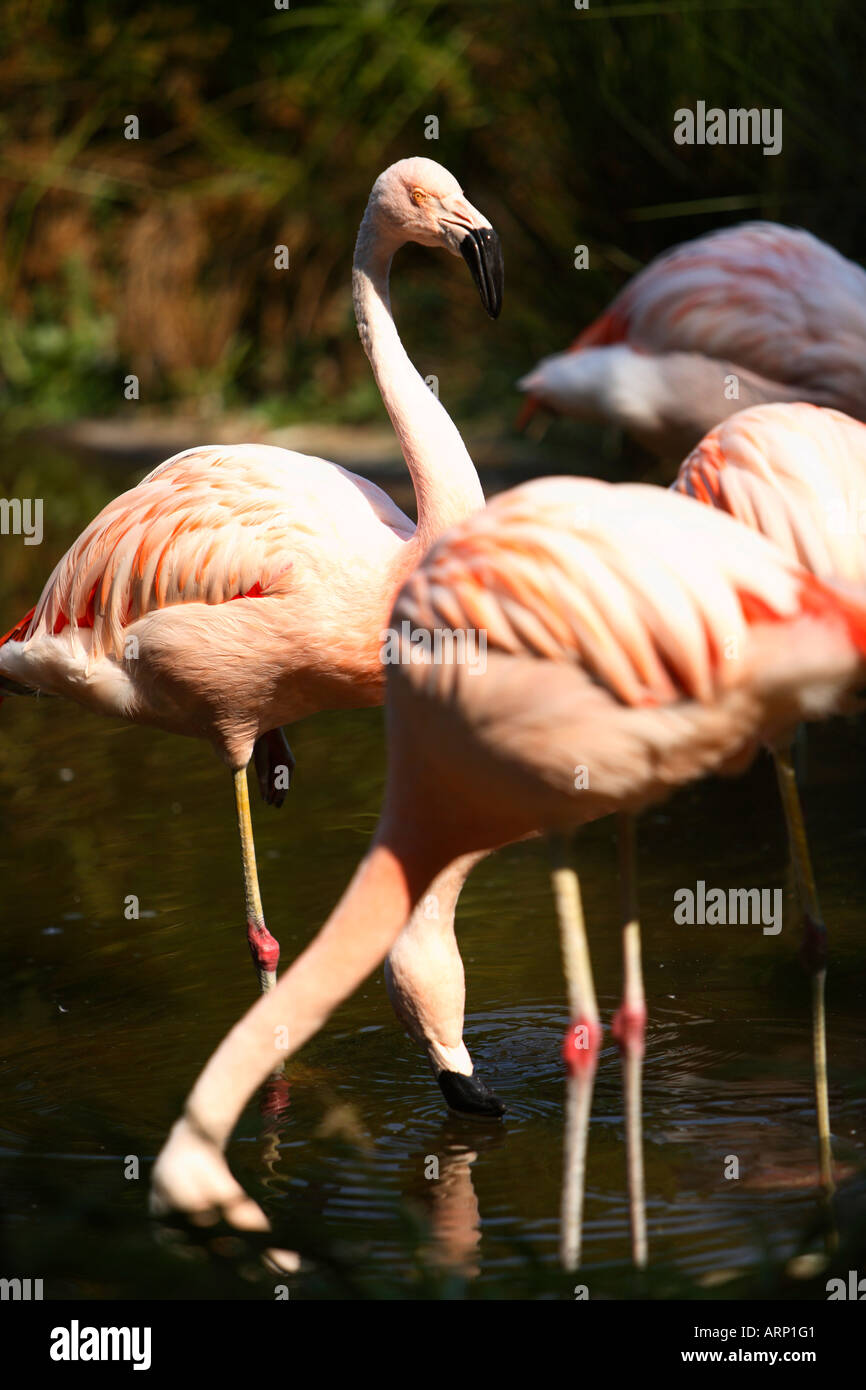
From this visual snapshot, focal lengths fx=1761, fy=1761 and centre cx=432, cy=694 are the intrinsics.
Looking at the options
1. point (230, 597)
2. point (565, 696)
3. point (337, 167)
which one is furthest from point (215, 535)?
point (337, 167)

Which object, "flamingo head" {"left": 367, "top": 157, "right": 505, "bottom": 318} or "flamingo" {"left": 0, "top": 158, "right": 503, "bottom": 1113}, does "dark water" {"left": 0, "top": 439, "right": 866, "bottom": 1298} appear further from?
"flamingo head" {"left": 367, "top": 157, "right": 505, "bottom": 318}

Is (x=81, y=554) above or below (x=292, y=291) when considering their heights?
below

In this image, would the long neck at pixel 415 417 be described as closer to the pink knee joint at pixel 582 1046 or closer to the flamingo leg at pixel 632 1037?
the flamingo leg at pixel 632 1037

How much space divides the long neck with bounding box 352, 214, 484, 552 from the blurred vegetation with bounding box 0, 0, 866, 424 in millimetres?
3682

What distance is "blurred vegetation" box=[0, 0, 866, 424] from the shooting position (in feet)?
25.9

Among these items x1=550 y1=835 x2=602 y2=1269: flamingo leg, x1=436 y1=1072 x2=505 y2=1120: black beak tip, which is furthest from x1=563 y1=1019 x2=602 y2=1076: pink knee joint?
x1=436 y1=1072 x2=505 y2=1120: black beak tip

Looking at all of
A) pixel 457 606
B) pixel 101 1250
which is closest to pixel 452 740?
pixel 457 606

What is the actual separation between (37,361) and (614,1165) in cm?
1143

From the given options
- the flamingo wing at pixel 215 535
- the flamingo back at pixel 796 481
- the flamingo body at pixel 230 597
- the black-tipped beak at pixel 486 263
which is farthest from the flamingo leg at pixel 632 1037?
the black-tipped beak at pixel 486 263

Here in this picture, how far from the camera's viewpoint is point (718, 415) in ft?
19.1

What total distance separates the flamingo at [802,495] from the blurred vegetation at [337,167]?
14.4 feet

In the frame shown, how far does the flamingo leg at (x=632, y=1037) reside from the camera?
2.75 meters
